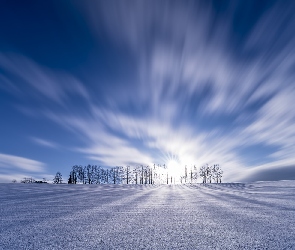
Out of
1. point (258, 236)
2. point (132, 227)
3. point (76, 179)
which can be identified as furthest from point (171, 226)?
point (76, 179)

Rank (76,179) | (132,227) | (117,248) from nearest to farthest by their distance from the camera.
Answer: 1. (117,248)
2. (132,227)
3. (76,179)

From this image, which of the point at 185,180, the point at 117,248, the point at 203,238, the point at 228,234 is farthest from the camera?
the point at 185,180

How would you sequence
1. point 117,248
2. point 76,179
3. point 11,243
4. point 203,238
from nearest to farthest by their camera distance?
point 117,248 < point 11,243 < point 203,238 < point 76,179

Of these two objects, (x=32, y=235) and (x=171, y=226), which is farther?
(x=171, y=226)

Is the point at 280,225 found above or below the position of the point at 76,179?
below

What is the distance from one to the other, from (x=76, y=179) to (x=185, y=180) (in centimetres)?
5946

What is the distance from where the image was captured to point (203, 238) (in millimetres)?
3684

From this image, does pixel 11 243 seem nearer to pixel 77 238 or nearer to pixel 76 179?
pixel 77 238

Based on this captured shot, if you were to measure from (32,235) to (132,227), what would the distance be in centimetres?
185

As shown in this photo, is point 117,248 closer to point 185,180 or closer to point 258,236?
point 258,236

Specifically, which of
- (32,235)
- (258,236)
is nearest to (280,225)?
(258,236)

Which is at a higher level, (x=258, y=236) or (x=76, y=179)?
(x=76, y=179)

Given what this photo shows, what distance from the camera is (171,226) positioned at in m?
4.72

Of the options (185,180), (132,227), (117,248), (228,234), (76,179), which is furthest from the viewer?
(185,180)
